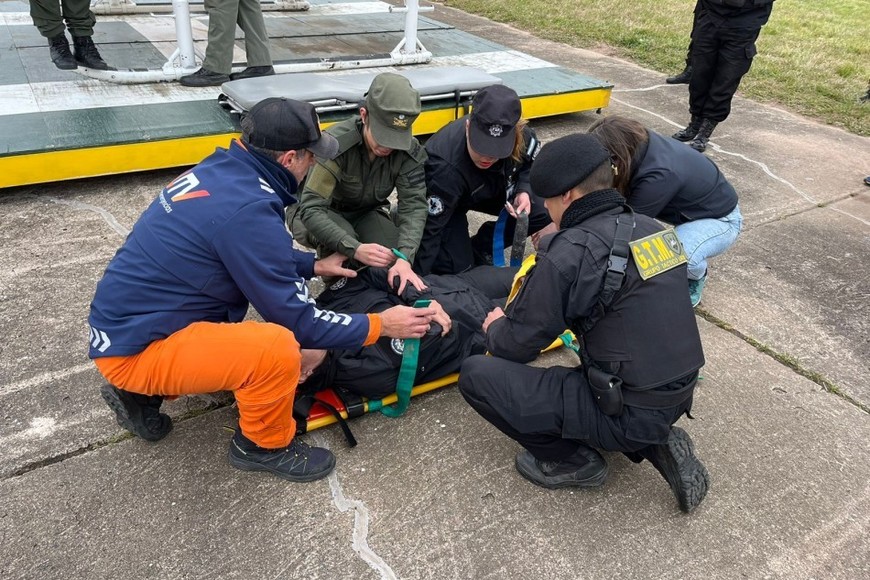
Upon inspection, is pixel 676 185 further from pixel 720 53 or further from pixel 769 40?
pixel 769 40

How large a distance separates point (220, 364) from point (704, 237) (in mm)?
2558

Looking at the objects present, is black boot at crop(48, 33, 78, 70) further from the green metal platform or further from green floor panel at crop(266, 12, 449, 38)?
green floor panel at crop(266, 12, 449, 38)

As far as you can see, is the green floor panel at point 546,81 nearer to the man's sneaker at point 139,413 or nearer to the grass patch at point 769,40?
the grass patch at point 769,40

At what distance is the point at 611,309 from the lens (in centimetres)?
207

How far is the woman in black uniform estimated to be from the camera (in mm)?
2756

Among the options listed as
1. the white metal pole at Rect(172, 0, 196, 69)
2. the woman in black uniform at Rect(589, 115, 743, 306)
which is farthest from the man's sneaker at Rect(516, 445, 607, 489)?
the white metal pole at Rect(172, 0, 196, 69)

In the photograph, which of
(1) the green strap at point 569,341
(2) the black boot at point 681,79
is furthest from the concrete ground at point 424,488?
(2) the black boot at point 681,79

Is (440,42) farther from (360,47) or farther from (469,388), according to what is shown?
(469,388)

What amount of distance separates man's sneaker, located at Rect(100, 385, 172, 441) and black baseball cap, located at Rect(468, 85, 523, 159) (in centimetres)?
184

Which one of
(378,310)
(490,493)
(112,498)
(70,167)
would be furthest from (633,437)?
(70,167)

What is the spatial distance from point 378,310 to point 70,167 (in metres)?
2.65

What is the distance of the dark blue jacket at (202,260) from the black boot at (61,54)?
3913 millimetres

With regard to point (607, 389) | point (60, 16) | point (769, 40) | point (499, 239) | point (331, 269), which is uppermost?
point (60, 16)

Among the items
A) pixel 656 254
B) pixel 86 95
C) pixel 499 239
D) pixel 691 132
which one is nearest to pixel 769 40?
pixel 691 132
